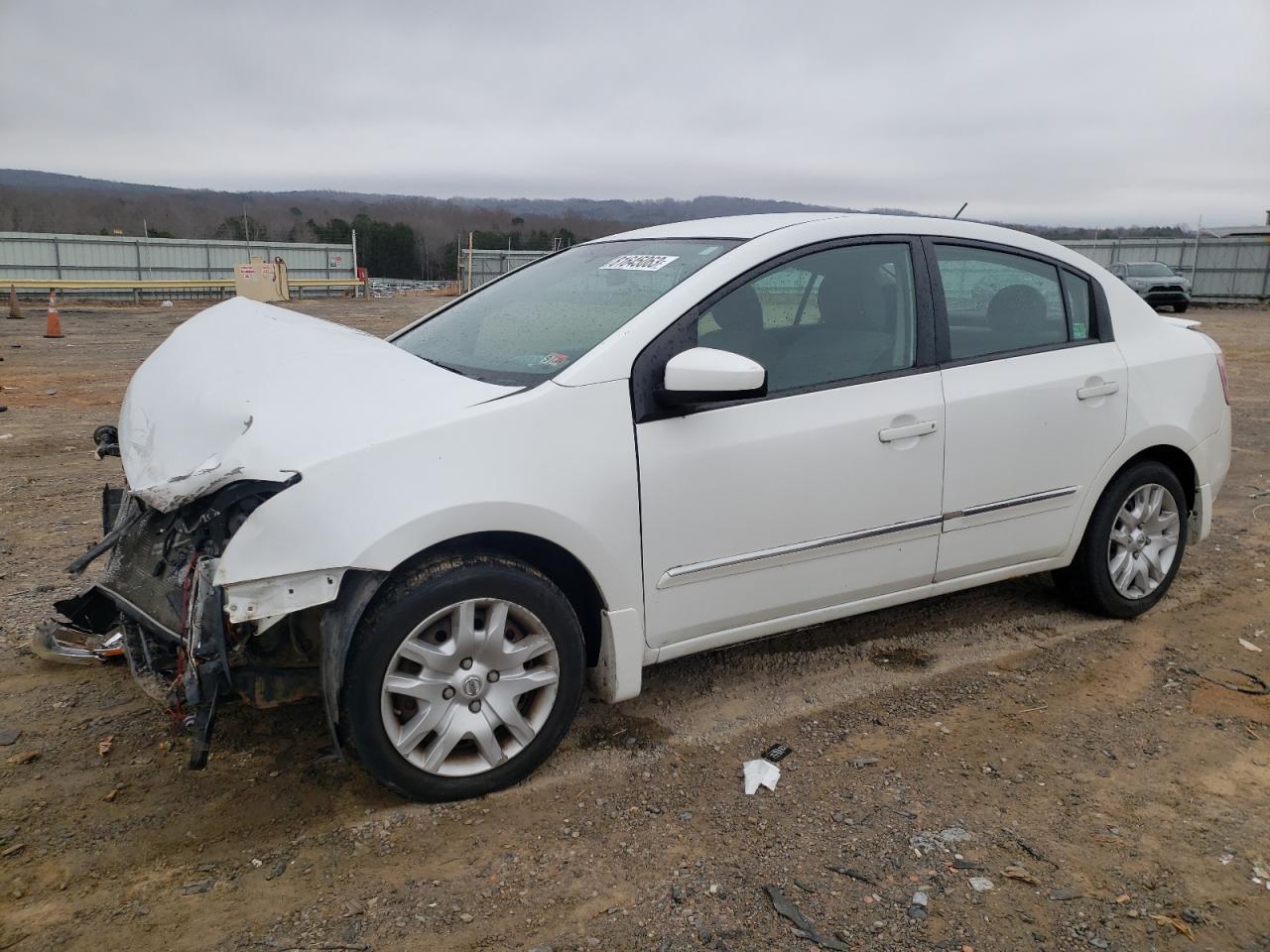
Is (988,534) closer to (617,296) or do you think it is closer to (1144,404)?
(1144,404)

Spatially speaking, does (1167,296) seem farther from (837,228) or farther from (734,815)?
(734,815)

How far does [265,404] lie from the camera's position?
9.87 feet

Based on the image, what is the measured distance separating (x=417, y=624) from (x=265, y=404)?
32.0 inches

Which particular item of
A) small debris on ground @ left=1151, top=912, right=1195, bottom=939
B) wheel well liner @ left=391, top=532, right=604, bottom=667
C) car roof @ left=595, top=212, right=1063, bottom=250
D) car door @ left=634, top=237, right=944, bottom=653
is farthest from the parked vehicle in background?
small debris on ground @ left=1151, top=912, right=1195, bottom=939

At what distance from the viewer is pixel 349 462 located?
2740 millimetres

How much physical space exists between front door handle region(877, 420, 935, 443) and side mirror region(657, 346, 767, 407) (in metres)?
0.66

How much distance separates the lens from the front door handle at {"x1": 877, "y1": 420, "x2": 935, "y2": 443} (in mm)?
3547

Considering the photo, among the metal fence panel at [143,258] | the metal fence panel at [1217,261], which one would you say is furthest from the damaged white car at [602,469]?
the metal fence panel at [1217,261]

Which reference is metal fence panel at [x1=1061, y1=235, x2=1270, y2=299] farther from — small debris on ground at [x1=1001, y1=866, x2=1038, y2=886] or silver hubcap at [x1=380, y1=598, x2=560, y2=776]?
silver hubcap at [x1=380, y1=598, x2=560, y2=776]

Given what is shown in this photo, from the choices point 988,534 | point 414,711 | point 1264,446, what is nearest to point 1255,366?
point 1264,446

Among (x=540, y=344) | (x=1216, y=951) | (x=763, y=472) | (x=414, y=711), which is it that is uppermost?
(x=540, y=344)

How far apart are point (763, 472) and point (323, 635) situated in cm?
145

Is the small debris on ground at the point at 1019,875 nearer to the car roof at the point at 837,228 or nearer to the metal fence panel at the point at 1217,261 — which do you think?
the car roof at the point at 837,228

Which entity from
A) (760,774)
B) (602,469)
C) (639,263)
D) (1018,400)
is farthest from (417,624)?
(1018,400)
